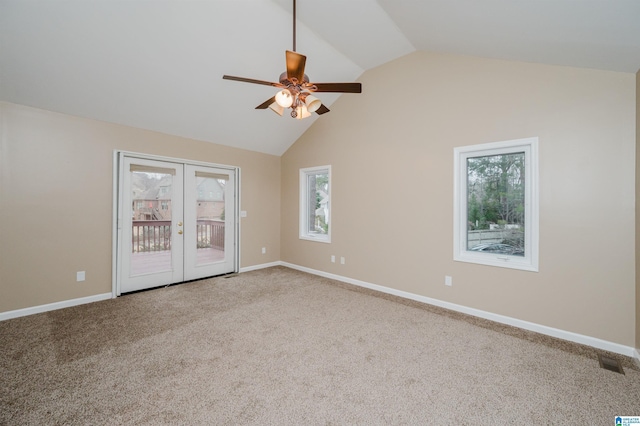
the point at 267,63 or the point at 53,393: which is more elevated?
the point at 267,63

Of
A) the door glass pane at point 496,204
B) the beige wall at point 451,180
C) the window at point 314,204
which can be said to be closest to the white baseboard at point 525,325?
the beige wall at point 451,180

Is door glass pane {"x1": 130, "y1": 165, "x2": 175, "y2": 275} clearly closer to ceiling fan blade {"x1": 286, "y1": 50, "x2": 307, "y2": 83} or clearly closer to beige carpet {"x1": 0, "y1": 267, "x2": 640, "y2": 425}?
beige carpet {"x1": 0, "y1": 267, "x2": 640, "y2": 425}

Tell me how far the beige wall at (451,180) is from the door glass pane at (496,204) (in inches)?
9.7

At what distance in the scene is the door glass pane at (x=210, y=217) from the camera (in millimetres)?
4828

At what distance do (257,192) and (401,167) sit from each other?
3040 millimetres

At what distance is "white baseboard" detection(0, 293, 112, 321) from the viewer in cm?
311

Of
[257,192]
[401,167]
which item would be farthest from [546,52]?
[257,192]

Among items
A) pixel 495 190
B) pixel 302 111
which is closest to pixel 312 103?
pixel 302 111

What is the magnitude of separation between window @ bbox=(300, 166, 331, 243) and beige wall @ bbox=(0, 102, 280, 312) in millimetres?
2636

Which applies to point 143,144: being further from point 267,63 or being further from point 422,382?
point 422,382

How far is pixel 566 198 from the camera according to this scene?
2697mm

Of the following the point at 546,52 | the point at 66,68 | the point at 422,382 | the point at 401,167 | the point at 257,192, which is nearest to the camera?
the point at 422,382

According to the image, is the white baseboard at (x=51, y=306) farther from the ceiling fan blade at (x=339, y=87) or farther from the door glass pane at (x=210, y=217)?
the ceiling fan blade at (x=339, y=87)

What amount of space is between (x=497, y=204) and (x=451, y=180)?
60 cm
